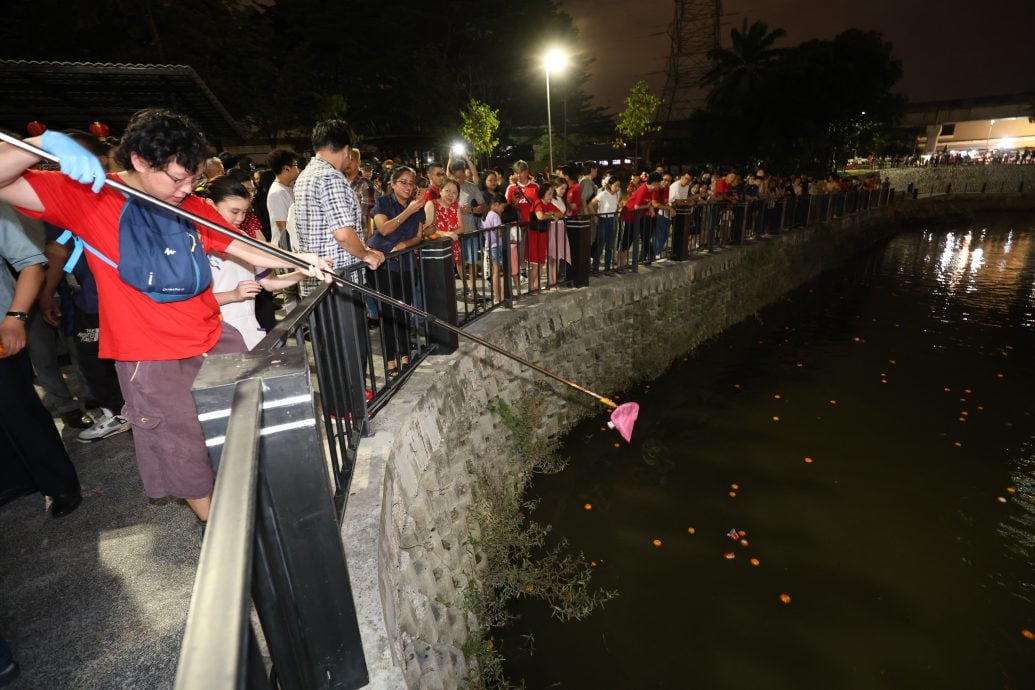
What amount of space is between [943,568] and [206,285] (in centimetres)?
676

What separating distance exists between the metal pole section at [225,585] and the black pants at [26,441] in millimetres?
2523

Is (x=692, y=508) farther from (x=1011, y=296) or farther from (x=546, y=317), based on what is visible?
(x=1011, y=296)

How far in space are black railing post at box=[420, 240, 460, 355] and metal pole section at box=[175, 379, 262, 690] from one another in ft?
11.7

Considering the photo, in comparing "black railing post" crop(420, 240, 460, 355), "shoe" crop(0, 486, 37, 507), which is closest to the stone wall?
"black railing post" crop(420, 240, 460, 355)

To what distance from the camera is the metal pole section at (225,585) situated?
2.16 ft

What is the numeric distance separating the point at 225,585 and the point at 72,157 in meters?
1.74

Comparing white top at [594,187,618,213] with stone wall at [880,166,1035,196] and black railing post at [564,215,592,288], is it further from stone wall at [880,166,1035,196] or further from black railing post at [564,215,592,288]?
stone wall at [880,166,1035,196]

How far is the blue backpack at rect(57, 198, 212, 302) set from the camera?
2.03m

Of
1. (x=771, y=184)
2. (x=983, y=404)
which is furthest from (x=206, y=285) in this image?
(x=771, y=184)

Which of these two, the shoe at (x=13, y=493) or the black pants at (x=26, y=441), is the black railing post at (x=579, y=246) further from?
the shoe at (x=13, y=493)

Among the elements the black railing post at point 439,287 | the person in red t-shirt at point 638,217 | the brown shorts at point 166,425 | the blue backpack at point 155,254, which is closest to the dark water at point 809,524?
the black railing post at point 439,287

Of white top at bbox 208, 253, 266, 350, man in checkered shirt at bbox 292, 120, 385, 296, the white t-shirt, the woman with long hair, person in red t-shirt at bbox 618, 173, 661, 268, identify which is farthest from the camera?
person in red t-shirt at bbox 618, 173, 661, 268

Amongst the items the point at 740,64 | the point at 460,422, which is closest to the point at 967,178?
the point at 740,64

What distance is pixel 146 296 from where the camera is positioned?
7.09ft
